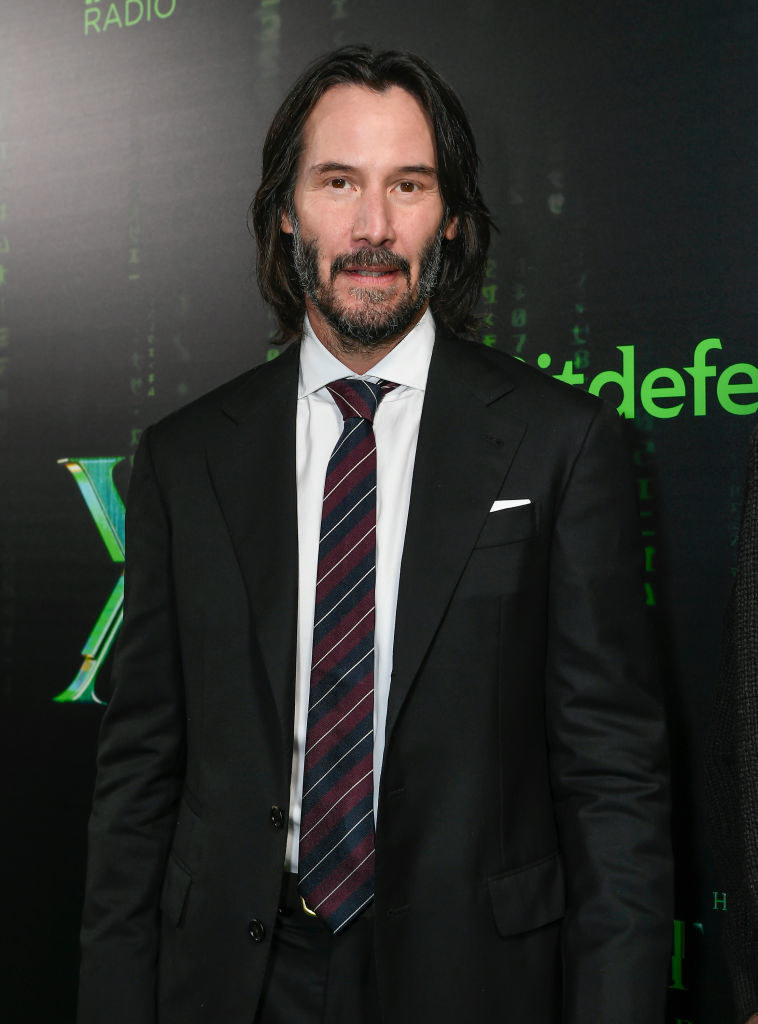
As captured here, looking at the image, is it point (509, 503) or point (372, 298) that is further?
point (372, 298)

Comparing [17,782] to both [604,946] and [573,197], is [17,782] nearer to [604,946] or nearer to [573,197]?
[604,946]

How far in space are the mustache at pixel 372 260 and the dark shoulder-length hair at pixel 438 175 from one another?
17 cm

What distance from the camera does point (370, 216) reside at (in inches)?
63.6

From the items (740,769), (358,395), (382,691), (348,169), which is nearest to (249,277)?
(348,169)

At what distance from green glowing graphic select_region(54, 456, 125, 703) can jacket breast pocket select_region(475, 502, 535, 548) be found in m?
1.19

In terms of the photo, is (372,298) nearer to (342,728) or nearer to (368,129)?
(368,129)

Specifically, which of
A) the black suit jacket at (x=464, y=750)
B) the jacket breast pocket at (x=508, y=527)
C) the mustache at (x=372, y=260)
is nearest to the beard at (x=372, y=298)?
the mustache at (x=372, y=260)

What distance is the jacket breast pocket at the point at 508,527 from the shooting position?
4.73 ft

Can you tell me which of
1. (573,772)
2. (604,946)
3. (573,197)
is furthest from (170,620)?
(573,197)

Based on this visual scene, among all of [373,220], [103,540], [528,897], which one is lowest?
[528,897]

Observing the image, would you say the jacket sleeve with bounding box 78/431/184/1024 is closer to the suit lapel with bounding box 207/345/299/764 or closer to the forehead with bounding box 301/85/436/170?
the suit lapel with bounding box 207/345/299/764

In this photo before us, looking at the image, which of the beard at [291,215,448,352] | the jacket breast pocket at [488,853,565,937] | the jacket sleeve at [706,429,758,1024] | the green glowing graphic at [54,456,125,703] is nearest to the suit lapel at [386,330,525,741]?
the beard at [291,215,448,352]

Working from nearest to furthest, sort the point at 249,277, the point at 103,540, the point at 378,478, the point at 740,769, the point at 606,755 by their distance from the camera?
the point at 740,769, the point at 606,755, the point at 378,478, the point at 249,277, the point at 103,540

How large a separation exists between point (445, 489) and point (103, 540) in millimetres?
1198
